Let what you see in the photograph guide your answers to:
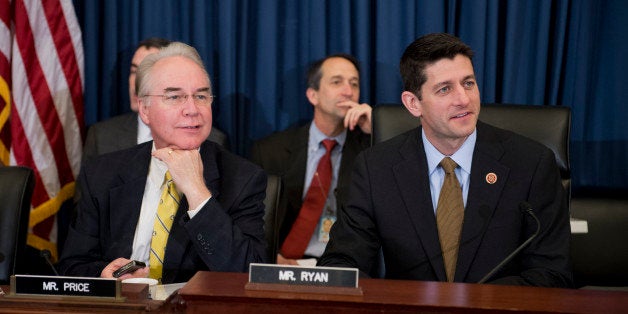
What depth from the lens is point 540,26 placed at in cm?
394

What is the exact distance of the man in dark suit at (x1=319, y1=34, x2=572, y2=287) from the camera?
226 centimetres

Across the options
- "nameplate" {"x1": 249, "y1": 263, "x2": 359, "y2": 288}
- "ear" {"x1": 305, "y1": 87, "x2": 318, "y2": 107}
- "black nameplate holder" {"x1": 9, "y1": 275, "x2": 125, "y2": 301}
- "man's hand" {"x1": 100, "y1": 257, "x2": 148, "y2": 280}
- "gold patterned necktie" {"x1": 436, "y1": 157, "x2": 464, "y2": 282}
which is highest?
"ear" {"x1": 305, "y1": 87, "x2": 318, "y2": 107}

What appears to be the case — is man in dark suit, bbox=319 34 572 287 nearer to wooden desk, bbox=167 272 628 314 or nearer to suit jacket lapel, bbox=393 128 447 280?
suit jacket lapel, bbox=393 128 447 280

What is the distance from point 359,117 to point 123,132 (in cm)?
119

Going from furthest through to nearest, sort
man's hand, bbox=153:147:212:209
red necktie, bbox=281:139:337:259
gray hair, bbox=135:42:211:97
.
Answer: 1. red necktie, bbox=281:139:337:259
2. gray hair, bbox=135:42:211:97
3. man's hand, bbox=153:147:212:209

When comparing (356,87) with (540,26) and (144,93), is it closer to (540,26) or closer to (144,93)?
(540,26)

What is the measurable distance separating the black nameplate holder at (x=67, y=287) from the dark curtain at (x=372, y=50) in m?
2.76

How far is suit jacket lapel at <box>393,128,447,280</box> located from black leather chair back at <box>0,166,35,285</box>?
1158 millimetres

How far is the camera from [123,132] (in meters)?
3.91

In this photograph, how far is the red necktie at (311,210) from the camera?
379cm

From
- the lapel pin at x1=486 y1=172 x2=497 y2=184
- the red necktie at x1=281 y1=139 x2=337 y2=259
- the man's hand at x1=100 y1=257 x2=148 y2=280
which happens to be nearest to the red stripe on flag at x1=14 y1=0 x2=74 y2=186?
the red necktie at x1=281 y1=139 x2=337 y2=259

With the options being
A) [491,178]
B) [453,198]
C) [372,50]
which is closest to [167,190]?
[453,198]

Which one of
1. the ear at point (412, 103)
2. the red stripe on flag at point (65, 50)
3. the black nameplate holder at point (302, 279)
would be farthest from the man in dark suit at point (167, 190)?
the red stripe on flag at point (65, 50)

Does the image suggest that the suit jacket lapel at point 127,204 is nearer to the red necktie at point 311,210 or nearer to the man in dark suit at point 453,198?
the man in dark suit at point 453,198
